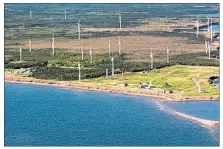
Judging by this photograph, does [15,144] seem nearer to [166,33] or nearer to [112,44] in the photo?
[112,44]

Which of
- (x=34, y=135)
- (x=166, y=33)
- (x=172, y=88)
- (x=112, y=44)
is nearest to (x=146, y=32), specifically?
(x=166, y=33)

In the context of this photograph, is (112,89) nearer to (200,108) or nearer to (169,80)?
(169,80)

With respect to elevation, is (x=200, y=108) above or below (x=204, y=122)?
above

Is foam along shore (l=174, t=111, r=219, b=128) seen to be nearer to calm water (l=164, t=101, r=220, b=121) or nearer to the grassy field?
calm water (l=164, t=101, r=220, b=121)

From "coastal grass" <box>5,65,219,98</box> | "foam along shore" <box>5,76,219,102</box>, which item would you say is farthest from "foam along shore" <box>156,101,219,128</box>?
"coastal grass" <box>5,65,219,98</box>

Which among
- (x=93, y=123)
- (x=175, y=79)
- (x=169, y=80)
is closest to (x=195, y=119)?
(x=93, y=123)

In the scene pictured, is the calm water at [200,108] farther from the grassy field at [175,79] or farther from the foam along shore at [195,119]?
the grassy field at [175,79]
